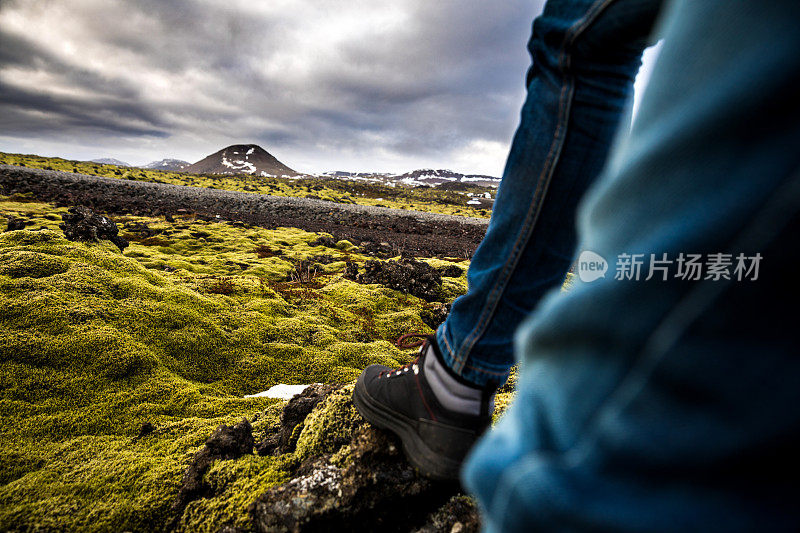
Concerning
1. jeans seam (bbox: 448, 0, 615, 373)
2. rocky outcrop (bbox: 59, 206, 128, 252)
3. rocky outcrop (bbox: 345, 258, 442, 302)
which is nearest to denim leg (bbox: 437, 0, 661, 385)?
jeans seam (bbox: 448, 0, 615, 373)

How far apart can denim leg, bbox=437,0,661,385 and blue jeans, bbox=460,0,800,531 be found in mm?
533

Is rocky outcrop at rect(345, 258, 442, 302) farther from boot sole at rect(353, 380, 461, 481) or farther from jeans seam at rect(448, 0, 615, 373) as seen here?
jeans seam at rect(448, 0, 615, 373)

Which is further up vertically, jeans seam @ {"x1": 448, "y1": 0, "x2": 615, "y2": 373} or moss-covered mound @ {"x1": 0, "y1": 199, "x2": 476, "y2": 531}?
jeans seam @ {"x1": 448, "y1": 0, "x2": 615, "y2": 373}

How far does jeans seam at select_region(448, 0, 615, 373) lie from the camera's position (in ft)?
3.46

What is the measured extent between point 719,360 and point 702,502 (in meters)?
0.20

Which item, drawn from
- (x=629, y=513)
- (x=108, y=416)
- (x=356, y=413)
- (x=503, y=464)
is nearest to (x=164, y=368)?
(x=108, y=416)

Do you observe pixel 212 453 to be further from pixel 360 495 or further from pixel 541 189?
pixel 541 189

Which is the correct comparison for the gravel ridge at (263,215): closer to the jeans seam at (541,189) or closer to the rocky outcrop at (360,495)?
the rocky outcrop at (360,495)

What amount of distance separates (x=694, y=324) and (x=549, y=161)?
89 centimetres

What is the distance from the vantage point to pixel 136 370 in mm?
3027

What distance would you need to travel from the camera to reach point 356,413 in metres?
2.32

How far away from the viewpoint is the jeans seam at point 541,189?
1.05 meters

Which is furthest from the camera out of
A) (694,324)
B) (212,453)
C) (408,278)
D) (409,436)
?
(408,278)

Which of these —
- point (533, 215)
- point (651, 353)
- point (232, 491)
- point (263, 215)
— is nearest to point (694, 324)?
point (651, 353)
